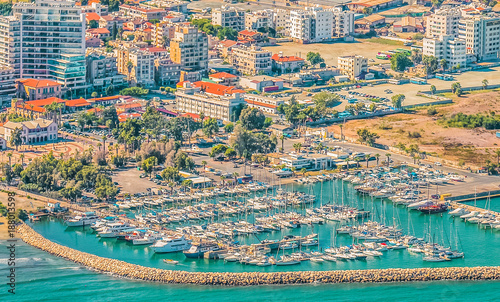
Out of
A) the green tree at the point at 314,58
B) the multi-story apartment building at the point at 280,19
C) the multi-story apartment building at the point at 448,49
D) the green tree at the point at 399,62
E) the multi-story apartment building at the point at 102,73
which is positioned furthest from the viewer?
the multi-story apartment building at the point at 280,19

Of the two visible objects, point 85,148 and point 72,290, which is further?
point 85,148

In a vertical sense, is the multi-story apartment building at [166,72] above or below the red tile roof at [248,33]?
below

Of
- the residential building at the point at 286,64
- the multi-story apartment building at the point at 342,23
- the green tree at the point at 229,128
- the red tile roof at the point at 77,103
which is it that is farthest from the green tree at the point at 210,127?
the multi-story apartment building at the point at 342,23

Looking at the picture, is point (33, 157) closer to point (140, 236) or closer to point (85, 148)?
point (85, 148)

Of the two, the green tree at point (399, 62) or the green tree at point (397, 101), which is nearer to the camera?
the green tree at point (397, 101)

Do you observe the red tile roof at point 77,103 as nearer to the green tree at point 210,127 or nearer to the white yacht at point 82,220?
the green tree at point 210,127

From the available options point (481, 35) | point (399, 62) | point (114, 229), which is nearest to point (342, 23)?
point (481, 35)

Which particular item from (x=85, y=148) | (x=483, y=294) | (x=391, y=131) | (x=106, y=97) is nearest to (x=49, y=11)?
(x=106, y=97)

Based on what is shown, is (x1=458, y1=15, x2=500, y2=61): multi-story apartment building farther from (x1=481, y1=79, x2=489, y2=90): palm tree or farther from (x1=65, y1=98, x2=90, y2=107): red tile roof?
(x1=65, y1=98, x2=90, y2=107): red tile roof
